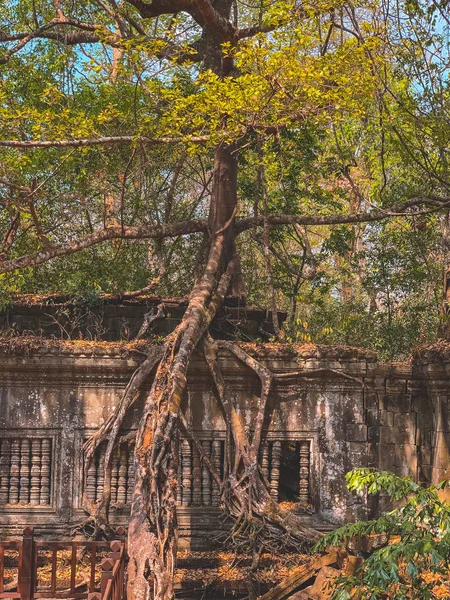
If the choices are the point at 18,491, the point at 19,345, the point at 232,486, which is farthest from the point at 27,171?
the point at 232,486

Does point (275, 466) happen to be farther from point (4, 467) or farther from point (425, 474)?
point (4, 467)

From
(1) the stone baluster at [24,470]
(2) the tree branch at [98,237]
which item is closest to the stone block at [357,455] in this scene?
(1) the stone baluster at [24,470]

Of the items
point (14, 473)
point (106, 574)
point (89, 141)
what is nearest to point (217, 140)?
point (89, 141)

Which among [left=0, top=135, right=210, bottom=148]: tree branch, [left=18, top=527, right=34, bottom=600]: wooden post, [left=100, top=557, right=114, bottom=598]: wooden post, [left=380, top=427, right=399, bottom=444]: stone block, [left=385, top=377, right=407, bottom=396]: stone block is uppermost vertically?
[left=0, top=135, right=210, bottom=148]: tree branch

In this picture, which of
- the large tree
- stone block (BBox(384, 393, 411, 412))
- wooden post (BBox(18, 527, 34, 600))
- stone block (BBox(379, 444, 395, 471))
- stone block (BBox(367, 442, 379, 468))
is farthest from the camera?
stone block (BBox(384, 393, 411, 412))

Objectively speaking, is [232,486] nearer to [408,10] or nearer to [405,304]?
[408,10]

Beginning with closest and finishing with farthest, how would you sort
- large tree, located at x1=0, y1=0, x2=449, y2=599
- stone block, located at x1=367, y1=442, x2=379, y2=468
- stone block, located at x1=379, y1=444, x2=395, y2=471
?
1. large tree, located at x1=0, y1=0, x2=449, y2=599
2. stone block, located at x1=367, y1=442, x2=379, y2=468
3. stone block, located at x1=379, y1=444, x2=395, y2=471

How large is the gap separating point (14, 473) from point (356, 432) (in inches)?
133

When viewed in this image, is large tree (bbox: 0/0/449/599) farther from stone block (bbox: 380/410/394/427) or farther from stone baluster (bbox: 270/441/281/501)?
stone block (bbox: 380/410/394/427)

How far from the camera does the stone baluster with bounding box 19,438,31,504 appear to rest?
22.7ft

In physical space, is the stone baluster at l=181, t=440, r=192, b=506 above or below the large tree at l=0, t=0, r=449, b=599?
below

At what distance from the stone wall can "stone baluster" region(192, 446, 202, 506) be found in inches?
0.4

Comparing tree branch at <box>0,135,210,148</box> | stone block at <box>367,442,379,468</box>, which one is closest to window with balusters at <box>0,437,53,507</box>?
tree branch at <box>0,135,210,148</box>

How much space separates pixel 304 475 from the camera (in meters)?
7.18
